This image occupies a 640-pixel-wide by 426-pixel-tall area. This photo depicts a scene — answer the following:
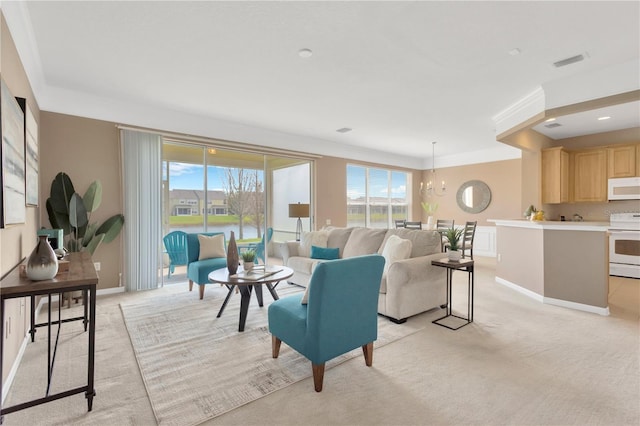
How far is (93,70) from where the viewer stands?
11.2 ft

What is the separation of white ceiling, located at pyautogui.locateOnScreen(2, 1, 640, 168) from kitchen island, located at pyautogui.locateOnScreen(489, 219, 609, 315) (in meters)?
1.84

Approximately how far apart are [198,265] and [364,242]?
229 centimetres

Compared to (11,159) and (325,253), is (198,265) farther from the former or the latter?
(11,159)

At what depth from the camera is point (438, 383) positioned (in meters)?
2.12

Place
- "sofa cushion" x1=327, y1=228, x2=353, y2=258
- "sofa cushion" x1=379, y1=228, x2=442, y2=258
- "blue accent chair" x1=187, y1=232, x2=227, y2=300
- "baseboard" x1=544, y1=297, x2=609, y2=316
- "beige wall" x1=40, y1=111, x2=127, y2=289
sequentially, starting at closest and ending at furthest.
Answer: "baseboard" x1=544, y1=297, x2=609, y2=316 → "sofa cushion" x1=379, y1=228, x2=442, y2=258 → "beige wall" x1=40, y1=111, x2=127, y2=289 → "blue accent chair" x1=187, y1=232, x2=227, y2=300 → "sofa cushion" x1=327, y1=228, x2=353, y2=258

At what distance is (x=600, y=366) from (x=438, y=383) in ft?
4.42

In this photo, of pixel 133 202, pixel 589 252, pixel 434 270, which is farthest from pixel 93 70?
pixel 589 252

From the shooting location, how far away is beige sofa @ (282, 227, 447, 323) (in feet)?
10.4

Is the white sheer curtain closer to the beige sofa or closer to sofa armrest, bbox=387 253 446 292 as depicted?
the beige sofa

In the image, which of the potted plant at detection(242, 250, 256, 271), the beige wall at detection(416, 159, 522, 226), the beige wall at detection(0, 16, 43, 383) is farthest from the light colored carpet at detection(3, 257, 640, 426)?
the beige wall at detection(416, 159, 522, 226)

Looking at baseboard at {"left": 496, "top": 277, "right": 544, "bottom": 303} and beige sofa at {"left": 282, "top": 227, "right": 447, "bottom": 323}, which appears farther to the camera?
baseboard at {"left": 496, "top": 277, "right": 544, "bottom": 303}

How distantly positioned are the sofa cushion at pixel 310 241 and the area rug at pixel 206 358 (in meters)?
1.30

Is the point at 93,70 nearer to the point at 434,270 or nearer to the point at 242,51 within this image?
the point at 242,51

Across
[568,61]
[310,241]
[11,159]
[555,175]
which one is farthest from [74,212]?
[555,175]
